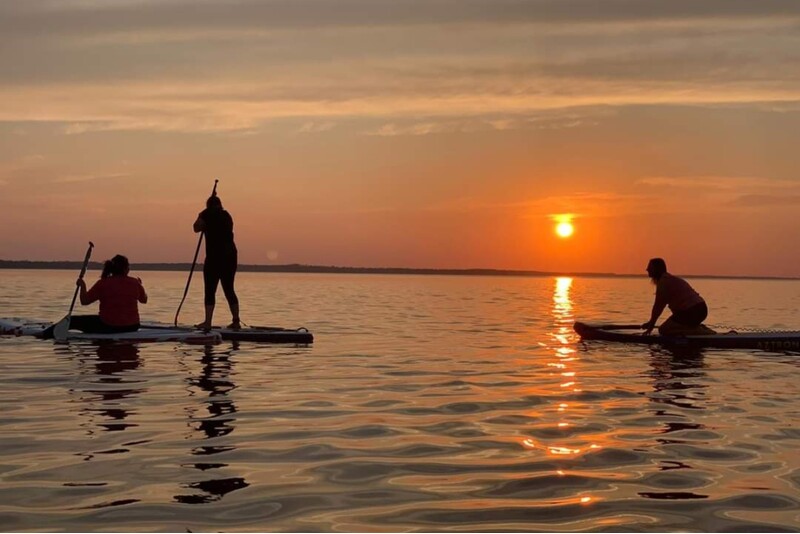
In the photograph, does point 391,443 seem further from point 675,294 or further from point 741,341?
point 741,341

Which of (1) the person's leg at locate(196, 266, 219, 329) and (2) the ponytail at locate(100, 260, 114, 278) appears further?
(1) the person's leg at locate(196, 266, 219, 329)

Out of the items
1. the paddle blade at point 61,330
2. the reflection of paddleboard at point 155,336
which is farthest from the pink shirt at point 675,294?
the paddle blade at point 61,330

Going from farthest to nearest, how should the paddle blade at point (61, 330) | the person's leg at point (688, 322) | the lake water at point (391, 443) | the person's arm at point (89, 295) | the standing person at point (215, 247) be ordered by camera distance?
the person's leg at point (688, 322) → the standing person at point (215, 247) → the paddle blade at point (61, 330) → the person's arm at point (89, 295) → the lake water at point (391, 443)

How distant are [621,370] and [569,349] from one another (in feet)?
13.0

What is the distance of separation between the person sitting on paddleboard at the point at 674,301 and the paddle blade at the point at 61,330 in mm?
11510

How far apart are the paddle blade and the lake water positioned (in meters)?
1.41

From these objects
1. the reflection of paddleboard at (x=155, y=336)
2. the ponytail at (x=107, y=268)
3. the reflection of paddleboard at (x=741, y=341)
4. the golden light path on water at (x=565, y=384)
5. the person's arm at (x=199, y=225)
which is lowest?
the golden light path on water at (x=565, y=384)

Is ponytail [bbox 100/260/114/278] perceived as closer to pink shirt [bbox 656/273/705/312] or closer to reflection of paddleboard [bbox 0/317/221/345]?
reflection of paddleboard [bbox 0/317/221/345]

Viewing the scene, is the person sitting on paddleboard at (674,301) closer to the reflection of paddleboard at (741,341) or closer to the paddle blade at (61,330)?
the reflection of paddleboard at (741,341)

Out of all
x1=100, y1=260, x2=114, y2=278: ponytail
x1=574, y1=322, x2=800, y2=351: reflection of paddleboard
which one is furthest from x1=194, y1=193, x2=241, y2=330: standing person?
x1=574, y1=322, x2=800, y2=351: reflection of paddleboard

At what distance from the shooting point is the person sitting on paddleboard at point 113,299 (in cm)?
1617

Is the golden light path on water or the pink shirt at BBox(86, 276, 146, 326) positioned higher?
the pink shirt at BBox(86, 276, 146, 326)

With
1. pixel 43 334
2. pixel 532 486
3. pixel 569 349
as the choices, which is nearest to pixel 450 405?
pixel 532 486

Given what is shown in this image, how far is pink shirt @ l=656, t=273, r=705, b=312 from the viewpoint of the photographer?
18.1 meters
